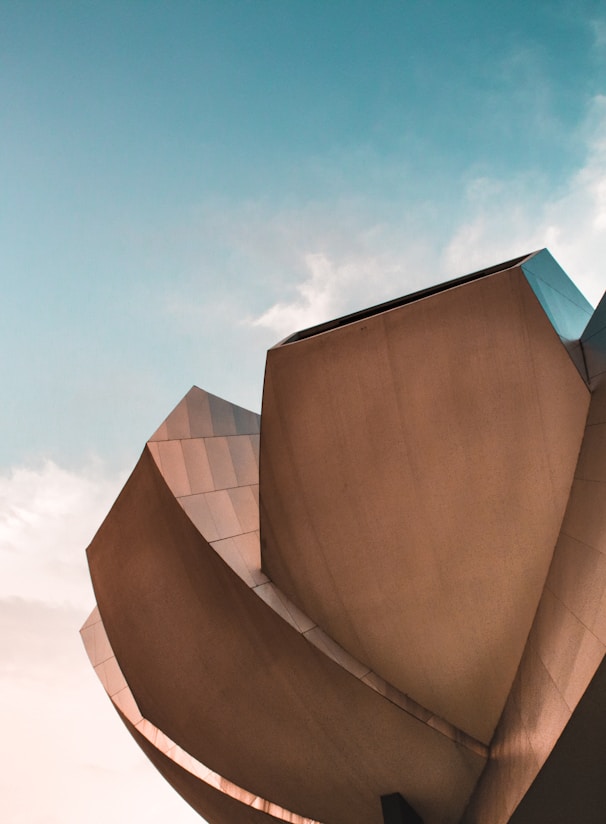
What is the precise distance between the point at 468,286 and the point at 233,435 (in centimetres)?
739

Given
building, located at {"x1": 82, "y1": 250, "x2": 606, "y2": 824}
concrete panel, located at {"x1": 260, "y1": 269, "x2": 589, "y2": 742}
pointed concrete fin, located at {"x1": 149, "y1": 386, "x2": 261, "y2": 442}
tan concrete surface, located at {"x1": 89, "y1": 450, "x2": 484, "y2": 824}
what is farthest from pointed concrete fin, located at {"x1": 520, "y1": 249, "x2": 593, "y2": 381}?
pointed concrete fin, located at {"x1": 149, "y1": 386, "x2": 261, "y2": 442}

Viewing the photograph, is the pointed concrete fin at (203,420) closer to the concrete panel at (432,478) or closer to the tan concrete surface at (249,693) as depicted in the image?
the tan concrete surface at (249,693)

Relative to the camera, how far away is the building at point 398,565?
878 cm

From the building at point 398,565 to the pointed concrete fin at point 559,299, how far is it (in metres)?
0.09

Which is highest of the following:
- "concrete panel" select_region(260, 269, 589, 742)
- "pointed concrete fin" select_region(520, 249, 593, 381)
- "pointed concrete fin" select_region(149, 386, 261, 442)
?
"pointed concrete fin" select_region(149, 386, 261, 442)

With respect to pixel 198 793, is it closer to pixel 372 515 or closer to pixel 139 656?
pixel 139 656

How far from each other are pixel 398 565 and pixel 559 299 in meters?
5.78

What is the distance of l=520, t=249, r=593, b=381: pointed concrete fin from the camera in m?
9.15

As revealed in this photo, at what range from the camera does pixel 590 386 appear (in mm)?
8906

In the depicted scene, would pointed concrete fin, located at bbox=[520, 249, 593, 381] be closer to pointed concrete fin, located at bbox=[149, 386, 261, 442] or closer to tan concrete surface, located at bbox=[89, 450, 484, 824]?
tan concrete surface, located at bbox=[89, 450, 484, 824]

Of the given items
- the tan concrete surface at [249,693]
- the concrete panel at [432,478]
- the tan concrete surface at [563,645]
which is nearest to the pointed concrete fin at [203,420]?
the tan concrete surface at [249,693]

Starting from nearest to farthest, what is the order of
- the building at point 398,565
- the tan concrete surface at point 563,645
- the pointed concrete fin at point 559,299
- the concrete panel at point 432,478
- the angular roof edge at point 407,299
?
the tan concrete surface at point 563,645 → the building at point 398,565 → the pointed concrete fin at point 559,299 → the concrete panel at point 432,478 → the angular roof edge at point 407,299

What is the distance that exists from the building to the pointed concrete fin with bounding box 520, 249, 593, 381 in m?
0.09

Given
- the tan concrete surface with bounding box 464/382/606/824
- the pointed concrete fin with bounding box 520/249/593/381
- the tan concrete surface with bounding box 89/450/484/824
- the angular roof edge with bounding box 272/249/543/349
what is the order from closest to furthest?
the tan concrete surface with bounding box 464/382/606/824 → the pointed concrete fin with bounding box 520/249/593/381 → the angular roof edge with bounding box 272/249/543/349 → the tan concrete surface with bounding box 89/450/484/824
